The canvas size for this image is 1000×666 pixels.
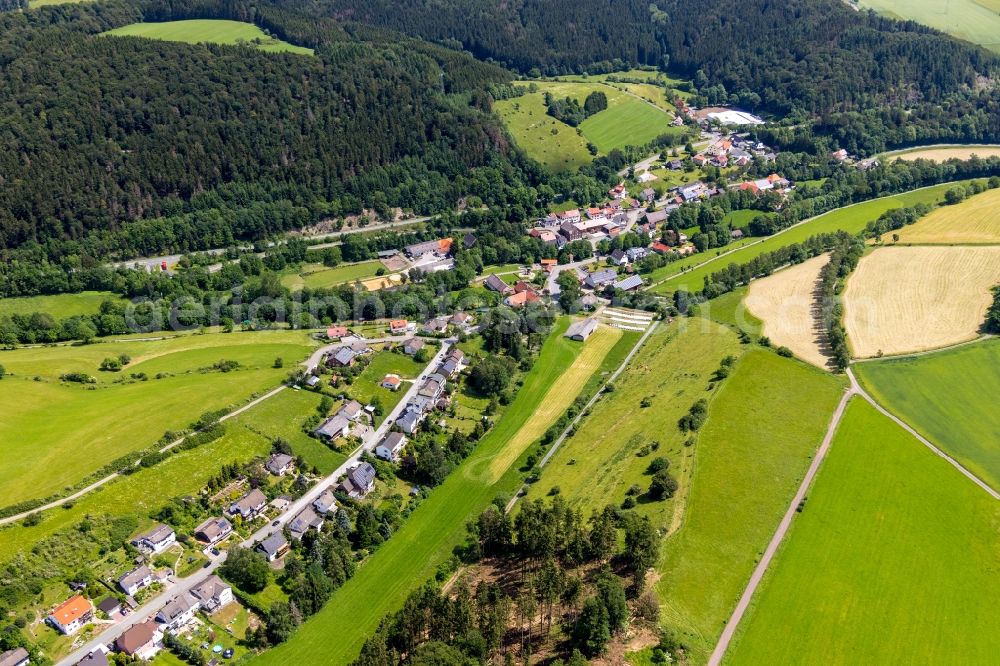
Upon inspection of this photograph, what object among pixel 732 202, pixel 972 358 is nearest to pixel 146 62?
pixel 732 202

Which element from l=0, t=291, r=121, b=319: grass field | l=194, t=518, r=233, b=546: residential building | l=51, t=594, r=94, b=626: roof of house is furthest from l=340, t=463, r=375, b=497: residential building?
l=0, t=291, r=121, b=319: grass field

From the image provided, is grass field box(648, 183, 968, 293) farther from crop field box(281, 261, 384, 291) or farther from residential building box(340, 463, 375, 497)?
residential building box(340, 463, 375, 497)

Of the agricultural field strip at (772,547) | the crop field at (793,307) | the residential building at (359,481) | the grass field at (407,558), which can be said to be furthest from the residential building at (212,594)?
the crop field at (793,307)

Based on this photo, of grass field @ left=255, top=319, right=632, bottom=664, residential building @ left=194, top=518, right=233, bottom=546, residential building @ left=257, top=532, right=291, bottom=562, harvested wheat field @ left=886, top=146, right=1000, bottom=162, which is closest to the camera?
grass field @ left=255, top=319, right=632, bottom=664

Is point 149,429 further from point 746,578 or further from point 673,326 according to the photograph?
point 673,326

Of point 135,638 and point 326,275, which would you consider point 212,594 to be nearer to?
point 135,638

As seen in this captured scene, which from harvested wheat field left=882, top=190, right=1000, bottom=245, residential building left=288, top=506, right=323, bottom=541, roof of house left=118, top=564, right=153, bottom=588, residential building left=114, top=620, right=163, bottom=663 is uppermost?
harvested wheat field left=882, top=190, right=1000, bottom=245
